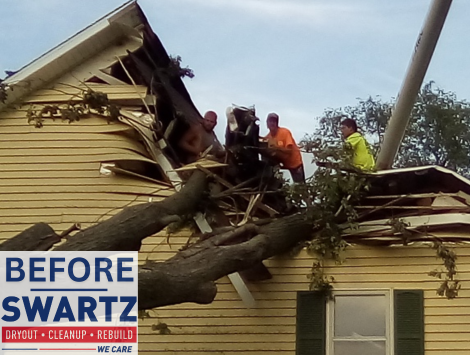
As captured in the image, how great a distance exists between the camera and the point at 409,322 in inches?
381

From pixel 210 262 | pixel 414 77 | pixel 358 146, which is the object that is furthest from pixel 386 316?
pixel 210 262

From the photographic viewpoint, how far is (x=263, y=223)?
9406 millimetres

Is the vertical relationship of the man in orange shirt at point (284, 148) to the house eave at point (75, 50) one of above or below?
below

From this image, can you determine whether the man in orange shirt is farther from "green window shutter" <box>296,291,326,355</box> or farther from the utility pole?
the utility pole

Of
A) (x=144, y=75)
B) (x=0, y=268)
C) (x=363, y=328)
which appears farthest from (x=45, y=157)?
(x=363, y=328)

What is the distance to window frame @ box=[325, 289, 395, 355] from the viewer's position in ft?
31.7

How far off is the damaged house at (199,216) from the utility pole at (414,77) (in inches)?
51.0

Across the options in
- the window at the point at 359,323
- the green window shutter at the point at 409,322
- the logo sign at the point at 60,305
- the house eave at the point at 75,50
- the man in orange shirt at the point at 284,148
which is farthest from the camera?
the house eave at the point at 75,50

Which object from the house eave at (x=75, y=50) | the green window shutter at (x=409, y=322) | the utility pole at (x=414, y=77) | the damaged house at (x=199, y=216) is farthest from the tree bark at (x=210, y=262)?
the house eave at (x=75, y=50)

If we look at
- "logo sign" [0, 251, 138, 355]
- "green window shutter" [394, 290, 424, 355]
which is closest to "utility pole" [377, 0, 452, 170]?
"green window shutter" [394, 290, 424, 355]

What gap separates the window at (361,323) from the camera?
380 inches

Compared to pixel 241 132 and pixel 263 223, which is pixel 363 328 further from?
pixel 241 132

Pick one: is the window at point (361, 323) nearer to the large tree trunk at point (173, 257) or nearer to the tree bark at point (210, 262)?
the tree bark at point (210, 262)

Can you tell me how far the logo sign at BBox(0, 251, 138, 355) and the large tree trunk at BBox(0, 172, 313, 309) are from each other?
2.67ft
